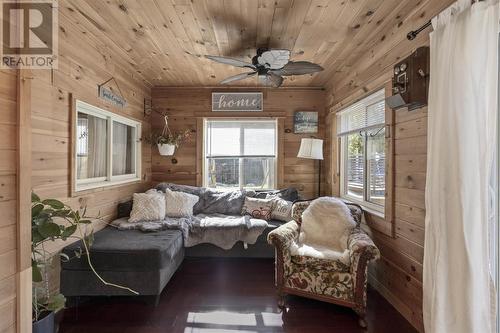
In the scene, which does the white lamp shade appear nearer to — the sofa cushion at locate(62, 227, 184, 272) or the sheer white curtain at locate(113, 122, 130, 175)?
the sofa cushion at locate(62, 227, 184, 272)

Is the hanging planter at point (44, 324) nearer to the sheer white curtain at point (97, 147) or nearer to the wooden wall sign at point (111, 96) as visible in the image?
the sheer white curtain at point (97, 147)

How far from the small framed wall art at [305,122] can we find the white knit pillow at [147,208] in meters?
2.39

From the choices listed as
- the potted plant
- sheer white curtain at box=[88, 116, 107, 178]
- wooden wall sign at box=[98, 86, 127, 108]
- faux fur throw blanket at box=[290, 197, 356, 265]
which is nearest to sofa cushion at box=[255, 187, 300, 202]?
faux fur throw blanket at box=[290, 197, 356, 265]

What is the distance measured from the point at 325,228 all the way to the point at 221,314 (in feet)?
4.28

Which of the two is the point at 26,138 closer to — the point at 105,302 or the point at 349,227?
the point at 105,302

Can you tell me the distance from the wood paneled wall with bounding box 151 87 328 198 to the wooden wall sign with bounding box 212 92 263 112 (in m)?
0.08

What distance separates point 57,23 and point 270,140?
10.1 ft

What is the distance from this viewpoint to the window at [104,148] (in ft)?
8.81

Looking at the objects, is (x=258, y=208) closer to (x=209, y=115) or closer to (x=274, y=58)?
(x=209, y=115)

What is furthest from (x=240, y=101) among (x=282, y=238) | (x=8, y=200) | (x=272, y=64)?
(x=8, y=200)

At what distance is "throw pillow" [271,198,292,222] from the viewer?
3.48 meters

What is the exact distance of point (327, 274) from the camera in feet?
7.45

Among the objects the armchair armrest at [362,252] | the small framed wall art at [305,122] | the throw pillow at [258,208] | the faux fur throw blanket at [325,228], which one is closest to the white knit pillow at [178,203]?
the throw pillow at [258,208]

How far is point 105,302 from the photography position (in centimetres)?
246
